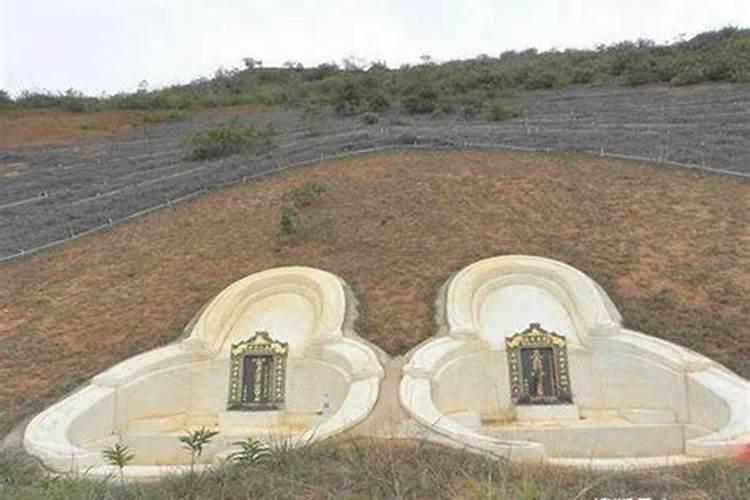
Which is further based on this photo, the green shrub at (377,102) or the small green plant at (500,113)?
the green shrub at (377,102)

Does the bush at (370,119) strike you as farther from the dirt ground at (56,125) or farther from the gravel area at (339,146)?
the dirt ground at (56,125)

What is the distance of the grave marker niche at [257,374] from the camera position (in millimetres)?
13859

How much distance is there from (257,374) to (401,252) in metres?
4.18

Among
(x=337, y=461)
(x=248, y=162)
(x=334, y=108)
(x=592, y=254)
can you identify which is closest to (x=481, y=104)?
(x=334, y=108)

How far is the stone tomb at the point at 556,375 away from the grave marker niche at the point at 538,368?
0.02m

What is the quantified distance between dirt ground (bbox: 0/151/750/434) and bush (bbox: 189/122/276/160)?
770cm

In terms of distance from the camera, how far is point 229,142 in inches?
1152

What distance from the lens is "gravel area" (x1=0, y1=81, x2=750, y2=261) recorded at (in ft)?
72.0

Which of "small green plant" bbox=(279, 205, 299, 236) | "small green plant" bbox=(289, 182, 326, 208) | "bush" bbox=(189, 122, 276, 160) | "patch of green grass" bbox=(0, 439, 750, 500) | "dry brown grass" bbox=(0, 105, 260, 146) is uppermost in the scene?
"dry brown grass" bbox=(0, 105, 260, 146)

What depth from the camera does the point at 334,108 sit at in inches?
1508

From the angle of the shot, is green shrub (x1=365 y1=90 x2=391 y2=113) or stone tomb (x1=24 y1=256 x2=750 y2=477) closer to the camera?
stone tomb (x1=24 y1=256 x2=750 y2=477)

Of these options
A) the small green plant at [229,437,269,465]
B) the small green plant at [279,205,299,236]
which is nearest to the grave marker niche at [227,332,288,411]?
the small green plant at [279,205,299,236]

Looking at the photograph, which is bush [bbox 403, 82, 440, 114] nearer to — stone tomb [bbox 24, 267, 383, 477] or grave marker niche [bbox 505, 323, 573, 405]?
stone tomb [bbox 24, 267, 383, 477]

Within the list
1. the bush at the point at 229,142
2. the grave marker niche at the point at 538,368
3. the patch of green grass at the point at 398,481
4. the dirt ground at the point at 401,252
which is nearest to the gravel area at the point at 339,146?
the bush at the point at 229,142
